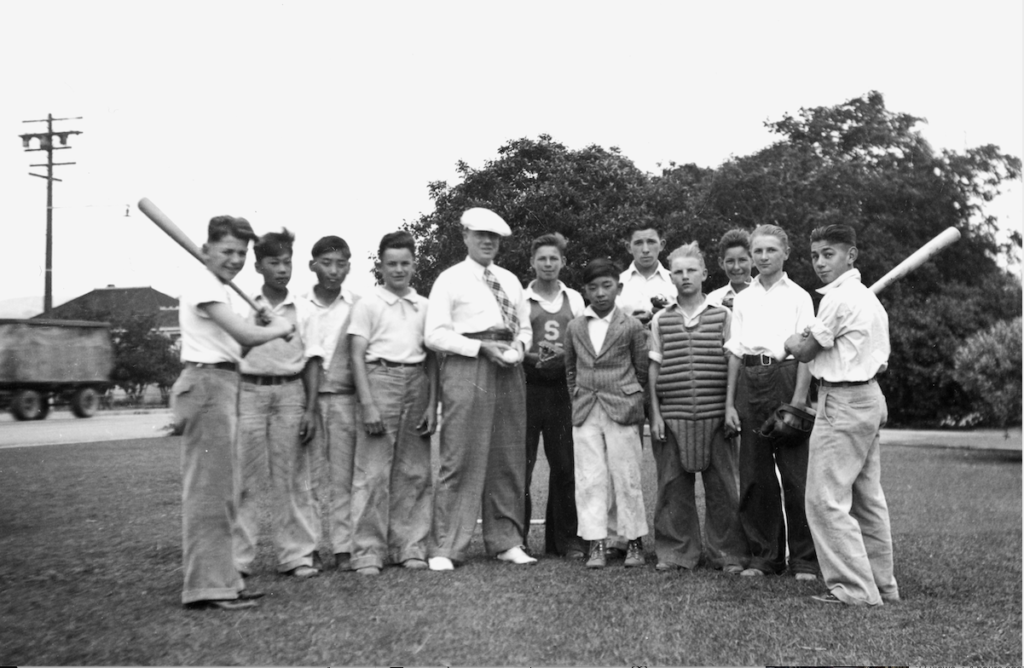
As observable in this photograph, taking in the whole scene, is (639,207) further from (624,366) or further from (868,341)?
(868,341)

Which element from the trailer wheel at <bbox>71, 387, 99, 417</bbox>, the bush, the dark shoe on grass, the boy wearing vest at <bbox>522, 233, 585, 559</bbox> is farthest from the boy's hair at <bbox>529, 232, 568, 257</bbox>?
the bush

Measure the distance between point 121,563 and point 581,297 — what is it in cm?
284

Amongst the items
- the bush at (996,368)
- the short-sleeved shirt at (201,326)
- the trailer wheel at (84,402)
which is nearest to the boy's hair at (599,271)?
the short-sleeved shirt at (201,326)

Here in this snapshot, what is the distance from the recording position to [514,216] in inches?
228

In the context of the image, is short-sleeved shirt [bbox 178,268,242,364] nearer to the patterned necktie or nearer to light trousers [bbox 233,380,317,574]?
light trousers [bbox 233,380,317,574]

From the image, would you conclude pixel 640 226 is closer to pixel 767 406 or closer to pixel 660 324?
pixel 660 324

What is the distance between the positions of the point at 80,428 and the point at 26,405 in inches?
27.0

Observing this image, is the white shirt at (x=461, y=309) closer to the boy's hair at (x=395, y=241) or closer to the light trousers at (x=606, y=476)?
the boy's hair at (x=395, y=241)

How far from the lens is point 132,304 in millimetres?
4402

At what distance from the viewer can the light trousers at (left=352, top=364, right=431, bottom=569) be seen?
515cm

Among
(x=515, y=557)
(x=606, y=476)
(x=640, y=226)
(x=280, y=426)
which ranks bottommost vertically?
(x=515, y=557)

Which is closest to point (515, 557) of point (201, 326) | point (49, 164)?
point (201, 326)

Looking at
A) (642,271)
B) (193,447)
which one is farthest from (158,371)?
(642,271)

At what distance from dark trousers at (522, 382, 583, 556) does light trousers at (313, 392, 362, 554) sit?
3.39 feet
